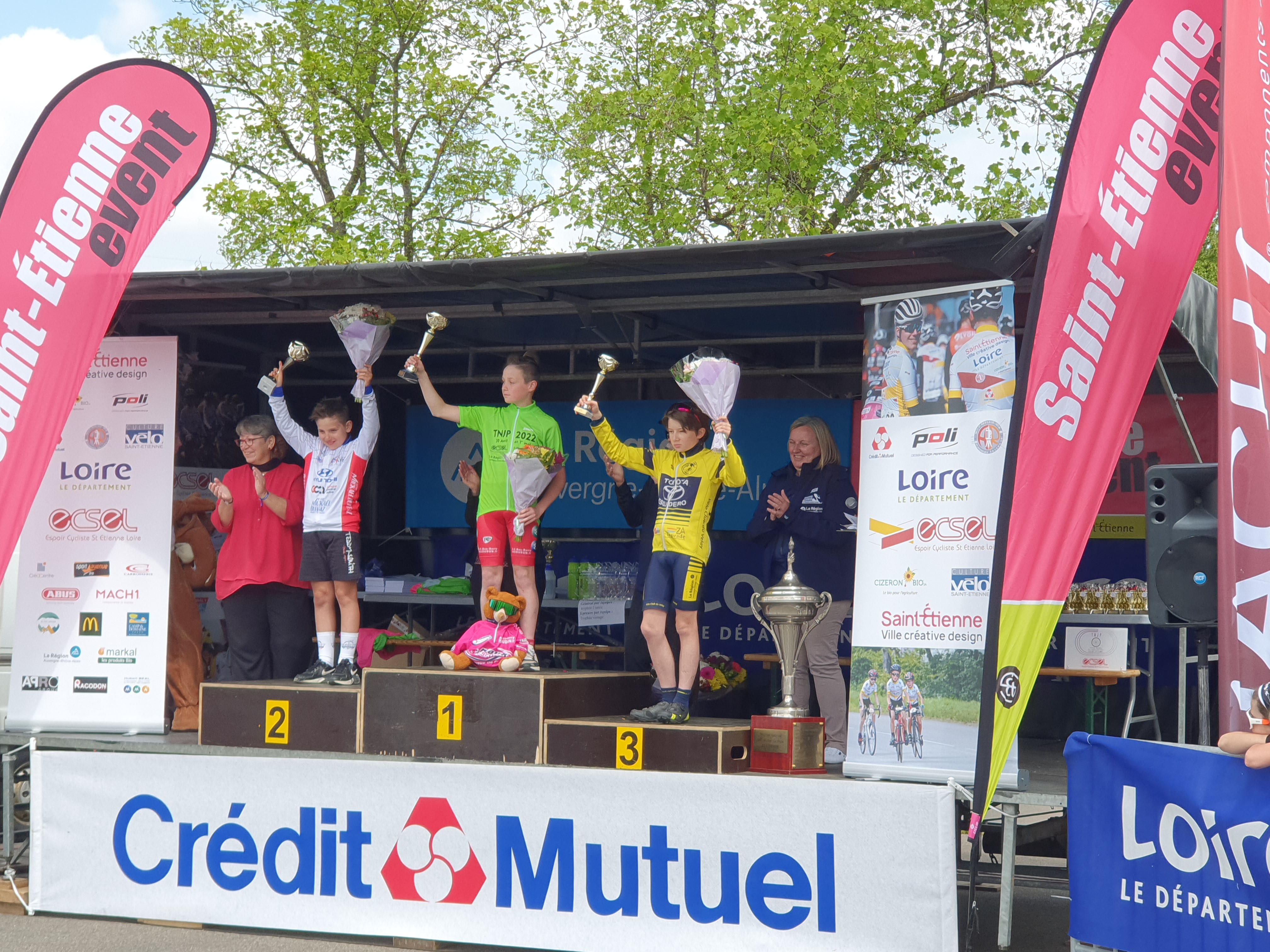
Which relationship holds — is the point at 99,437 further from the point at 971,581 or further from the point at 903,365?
the point at 971,581

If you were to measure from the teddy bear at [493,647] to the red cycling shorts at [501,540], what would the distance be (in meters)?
0.38

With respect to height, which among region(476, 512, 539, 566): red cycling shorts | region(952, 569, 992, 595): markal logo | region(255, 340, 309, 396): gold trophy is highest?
region(255, 340, 309, 396): gold trophy

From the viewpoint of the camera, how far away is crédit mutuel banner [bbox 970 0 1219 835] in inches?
181

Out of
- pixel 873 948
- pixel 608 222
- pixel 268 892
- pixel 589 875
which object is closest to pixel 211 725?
pixel 268 892

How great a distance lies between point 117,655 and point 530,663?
2131 millimetres

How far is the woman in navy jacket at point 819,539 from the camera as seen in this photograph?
21.2 ft

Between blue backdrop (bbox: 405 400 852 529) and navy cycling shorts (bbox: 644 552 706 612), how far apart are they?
196cm

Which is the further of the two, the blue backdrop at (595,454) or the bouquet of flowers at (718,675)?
the blue backdrop at (595,454)

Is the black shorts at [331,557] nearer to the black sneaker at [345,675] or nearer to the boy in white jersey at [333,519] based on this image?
the boy in white jersey at [333,519]

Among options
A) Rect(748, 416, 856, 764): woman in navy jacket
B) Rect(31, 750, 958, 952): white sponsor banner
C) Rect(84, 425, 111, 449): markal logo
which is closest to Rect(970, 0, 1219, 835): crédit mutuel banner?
Rect(31, 750, 958, 952): white sponsor banner

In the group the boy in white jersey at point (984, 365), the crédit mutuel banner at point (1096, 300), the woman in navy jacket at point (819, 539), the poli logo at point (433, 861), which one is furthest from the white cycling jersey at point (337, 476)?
the crédit mutuel banner at point (1096, 300)

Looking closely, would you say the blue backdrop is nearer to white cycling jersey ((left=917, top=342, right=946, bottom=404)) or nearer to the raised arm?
the raised arm

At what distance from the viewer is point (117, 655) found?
659 centimetres

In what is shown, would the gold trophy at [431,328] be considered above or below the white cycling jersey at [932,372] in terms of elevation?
above
